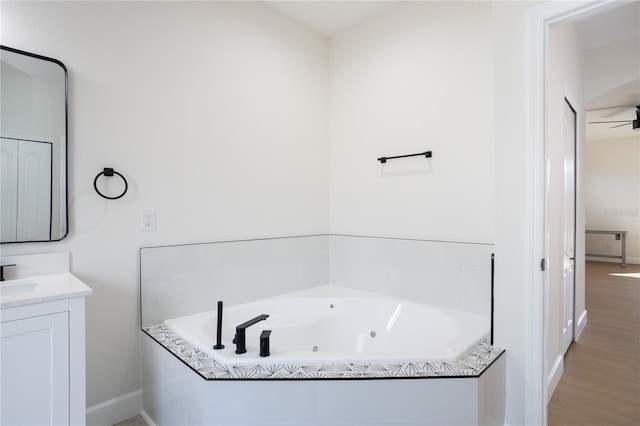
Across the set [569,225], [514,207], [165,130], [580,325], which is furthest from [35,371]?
[580,325]

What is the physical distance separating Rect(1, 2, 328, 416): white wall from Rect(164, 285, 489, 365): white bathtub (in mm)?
462

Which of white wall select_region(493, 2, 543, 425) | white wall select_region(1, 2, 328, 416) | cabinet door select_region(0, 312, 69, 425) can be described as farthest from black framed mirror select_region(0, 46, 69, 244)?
white wall select_region(493, 2, 543, 425)

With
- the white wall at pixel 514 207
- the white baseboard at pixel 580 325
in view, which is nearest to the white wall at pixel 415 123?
the white wall at pixel 514 207

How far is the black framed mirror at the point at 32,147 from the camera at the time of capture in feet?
5.19

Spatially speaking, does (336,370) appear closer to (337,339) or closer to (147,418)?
(337,339)

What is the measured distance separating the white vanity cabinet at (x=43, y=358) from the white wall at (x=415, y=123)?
195cm

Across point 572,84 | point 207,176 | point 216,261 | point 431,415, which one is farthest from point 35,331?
point 572,84

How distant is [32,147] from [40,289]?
26.6 inches

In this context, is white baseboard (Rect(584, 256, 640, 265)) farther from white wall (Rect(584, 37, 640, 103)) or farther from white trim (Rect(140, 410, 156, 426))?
white trim (Rect(140, 410, 156, 426))

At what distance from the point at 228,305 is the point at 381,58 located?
2.11 m

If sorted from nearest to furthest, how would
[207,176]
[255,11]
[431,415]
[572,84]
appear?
[431,415]
[207,176]
[255,11]
[572,84]

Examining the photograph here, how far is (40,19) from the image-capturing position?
5.55 feet

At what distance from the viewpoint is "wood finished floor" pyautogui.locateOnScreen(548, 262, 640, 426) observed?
80.3 inches

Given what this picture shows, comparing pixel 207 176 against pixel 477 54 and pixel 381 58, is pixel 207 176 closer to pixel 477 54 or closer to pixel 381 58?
pixel 381 58
